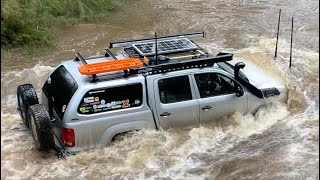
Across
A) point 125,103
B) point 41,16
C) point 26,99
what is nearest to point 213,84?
point 125,103

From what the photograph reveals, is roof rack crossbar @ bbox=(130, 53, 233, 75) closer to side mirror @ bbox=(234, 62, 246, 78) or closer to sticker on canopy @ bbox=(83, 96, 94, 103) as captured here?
side mirror @ bbox=(234, 62, 246, 78)

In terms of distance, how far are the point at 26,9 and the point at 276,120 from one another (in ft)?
27.2

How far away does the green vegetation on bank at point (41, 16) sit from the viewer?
527 inches

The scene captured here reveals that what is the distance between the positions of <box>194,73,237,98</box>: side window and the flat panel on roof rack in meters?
0.73

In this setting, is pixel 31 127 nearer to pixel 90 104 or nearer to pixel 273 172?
pixel 90 104

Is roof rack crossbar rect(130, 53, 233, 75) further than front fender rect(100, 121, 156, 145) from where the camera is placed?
Yes

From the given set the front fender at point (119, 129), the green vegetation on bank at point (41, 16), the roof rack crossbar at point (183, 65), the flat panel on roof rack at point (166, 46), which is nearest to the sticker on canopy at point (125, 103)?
the front fender at point (119, 129)

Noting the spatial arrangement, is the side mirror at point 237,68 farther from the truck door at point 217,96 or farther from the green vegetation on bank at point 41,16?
the green vegetation on bank at point 41,16

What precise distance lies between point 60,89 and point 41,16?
25.0 ft

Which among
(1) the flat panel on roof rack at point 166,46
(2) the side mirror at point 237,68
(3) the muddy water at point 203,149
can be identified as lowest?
(3) the muddy water at point 203,149

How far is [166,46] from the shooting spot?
8.55m

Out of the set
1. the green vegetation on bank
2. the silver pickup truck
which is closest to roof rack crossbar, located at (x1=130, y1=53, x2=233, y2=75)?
the silver pickup truck

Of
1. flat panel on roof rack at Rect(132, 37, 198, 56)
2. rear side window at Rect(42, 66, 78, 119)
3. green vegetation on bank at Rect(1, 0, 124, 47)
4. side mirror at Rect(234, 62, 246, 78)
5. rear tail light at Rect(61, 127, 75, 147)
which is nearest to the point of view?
rear tail light at Rect(61, 127, 75, 147)

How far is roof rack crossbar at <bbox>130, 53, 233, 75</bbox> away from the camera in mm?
7605
